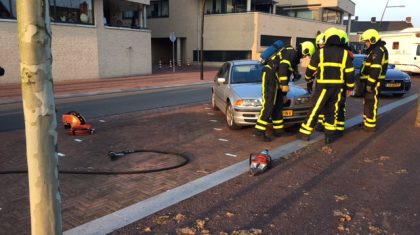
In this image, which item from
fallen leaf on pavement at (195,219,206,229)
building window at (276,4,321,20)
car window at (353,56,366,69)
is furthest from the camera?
building window at (276,4,321,20)

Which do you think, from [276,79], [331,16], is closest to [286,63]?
[276,79]

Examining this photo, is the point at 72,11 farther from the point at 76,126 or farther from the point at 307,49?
the point at 307,49

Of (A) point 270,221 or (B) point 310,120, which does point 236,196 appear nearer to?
(A) point 270,221

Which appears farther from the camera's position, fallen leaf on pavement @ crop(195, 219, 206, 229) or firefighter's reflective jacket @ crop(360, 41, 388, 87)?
firefighter's reflective jacket @ crop(360, 41, 388, 87)

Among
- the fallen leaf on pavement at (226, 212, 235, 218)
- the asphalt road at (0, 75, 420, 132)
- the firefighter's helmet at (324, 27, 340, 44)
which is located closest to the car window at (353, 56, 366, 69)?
the asphalt road at (0, 75, 420, 132)

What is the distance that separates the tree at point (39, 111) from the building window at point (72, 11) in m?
19.7

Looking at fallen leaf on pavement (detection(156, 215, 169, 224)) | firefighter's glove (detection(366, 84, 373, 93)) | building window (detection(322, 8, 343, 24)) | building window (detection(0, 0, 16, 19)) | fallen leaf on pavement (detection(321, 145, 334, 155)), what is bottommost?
fallen leaf on pavement (detection(156, 215, 169, 224))

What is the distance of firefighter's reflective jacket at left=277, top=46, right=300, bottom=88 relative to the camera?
6988 mm

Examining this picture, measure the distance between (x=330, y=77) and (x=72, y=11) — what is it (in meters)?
18.4

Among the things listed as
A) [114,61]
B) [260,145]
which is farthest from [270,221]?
[114,61]

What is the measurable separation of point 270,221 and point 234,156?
2481mm

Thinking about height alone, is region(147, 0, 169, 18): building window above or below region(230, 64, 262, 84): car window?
above

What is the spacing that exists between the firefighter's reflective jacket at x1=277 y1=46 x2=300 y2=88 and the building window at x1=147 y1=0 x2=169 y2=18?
3630 centimetres

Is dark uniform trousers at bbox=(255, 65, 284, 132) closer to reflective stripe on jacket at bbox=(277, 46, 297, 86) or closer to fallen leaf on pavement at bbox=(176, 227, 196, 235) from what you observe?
reflective stripe on jacket at bbox=(277, 46, 297, 86)
